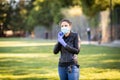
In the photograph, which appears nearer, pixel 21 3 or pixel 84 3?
pixel 84 3

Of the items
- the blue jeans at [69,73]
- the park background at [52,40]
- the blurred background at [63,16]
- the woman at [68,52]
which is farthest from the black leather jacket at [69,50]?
the blurred background at [63,16]

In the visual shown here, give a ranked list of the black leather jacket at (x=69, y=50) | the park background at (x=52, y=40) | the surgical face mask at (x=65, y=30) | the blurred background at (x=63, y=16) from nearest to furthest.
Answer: the surgical face mask at (x=65, y=30), the black leather jacket at (x=69, y=50), the park background at (x=52, y=40), the blurred background at (x=63, y=16)

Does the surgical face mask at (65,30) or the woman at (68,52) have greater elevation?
the surgical face mask at (65,30)

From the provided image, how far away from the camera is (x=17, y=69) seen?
1719 centimetres

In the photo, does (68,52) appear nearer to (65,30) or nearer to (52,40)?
(65,30)

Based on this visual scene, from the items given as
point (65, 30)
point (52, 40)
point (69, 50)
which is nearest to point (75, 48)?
point (69, 50)

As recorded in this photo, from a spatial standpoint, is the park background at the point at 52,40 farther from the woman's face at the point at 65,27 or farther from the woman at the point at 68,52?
the woman's face at the point at 65,27

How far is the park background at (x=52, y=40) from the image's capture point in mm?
16297

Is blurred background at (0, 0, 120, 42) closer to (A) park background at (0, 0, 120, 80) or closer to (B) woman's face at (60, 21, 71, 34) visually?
(A) park background at (0, 0, 120, 80)

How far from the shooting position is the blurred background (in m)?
45.0

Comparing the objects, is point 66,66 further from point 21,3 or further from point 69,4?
point 21,3

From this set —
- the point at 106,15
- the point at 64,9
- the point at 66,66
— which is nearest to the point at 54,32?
the point at 64,9

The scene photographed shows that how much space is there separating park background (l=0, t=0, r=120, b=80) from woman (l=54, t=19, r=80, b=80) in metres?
6.27

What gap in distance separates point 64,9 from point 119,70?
47.7 meters
